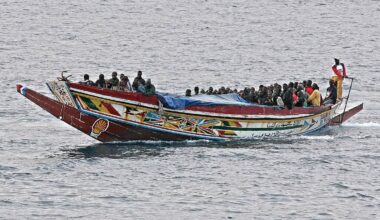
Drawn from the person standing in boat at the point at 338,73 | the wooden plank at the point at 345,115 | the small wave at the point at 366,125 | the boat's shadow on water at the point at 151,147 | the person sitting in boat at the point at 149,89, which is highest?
the person standing in boat at the point at 338,73

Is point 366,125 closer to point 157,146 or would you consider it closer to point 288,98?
point 288,98

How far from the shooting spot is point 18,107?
198 ft

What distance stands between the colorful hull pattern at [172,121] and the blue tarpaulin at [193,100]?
0.42 meters

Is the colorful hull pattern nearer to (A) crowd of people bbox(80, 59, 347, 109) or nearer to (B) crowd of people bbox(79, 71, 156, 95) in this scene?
(B) crowd of people bbox(79, 71, 156, 95)

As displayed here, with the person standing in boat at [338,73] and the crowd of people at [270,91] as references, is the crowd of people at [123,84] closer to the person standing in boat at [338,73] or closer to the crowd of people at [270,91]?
the crowd of people at [270,91]

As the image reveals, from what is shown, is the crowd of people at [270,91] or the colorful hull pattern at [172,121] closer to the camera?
the colorful hull pattern at [172,121]

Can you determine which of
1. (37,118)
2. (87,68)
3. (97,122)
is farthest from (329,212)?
(87,68)

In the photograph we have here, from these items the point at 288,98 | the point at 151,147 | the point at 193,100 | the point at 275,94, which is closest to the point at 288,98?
the point at 288,98

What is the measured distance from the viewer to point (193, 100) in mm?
46969

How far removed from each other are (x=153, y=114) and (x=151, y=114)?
0.29ft

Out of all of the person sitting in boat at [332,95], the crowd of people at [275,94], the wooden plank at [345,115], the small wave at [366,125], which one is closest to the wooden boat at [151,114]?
the crowd of people at [275,94]

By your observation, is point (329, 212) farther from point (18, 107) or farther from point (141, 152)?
point (18, 107)

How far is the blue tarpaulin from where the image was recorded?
46.6 metres

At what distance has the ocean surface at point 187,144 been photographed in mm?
39969
